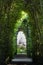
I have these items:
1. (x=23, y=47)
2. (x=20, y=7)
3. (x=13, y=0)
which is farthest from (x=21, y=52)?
(x=13, y=0)

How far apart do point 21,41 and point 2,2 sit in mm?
14942

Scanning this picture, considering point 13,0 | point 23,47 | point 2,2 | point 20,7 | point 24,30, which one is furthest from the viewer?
point 23,47

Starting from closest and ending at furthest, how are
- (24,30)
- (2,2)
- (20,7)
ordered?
(2,2) → (20,7) → (24,30)

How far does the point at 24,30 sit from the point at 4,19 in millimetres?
12163

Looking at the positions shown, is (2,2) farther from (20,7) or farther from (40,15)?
(20,7)

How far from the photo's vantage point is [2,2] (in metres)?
10.1

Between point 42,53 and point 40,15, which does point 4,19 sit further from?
point 42,53

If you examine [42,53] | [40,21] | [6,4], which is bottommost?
[42,53]

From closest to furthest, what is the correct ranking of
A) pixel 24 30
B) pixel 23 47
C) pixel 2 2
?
1. pixel 2 2
2. pixel 24 30
3. pixel 23 47

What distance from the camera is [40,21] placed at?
35.1 feet

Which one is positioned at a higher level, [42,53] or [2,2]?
[2,2]

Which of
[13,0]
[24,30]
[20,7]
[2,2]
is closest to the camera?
[2,2]

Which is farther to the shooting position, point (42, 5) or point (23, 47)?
point (23, 47)

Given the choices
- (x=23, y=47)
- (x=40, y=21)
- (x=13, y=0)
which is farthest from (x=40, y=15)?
(x=23, y=47)
